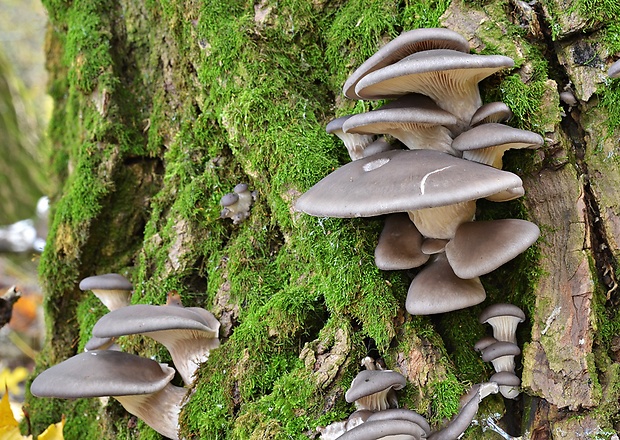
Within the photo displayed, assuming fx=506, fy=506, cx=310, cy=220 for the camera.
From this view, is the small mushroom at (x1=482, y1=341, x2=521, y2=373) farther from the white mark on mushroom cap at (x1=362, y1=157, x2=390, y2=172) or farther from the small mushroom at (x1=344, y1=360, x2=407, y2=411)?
the white mark on mushroom cap at (x1=362, y1=157, x2=390, y2=172)

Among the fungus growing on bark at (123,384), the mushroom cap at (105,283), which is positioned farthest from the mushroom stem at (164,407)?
the mushroom cap at (105,283)

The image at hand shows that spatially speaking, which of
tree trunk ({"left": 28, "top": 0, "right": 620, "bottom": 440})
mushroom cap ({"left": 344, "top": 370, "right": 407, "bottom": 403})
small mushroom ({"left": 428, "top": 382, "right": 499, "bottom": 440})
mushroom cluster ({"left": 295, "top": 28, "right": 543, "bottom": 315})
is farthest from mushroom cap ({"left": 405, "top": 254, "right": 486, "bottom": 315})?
small mushroom ({"left": 428, "top": 382, "right": 499, "bottom": 440})

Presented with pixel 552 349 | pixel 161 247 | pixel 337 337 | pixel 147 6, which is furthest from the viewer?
pixel 147 6

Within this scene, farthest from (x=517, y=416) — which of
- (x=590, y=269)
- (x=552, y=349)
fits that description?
(x=590, y=269)

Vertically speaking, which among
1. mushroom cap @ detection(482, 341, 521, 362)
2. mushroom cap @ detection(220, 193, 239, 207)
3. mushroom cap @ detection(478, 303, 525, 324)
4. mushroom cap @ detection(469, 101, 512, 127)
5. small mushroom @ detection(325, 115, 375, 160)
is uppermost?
mushroom cap @ detection(469, 101, 512, 127)

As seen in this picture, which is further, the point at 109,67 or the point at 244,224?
the point at 109,67

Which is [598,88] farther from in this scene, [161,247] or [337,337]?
[161,247]

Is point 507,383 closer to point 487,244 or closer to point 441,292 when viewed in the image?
point 441,292
